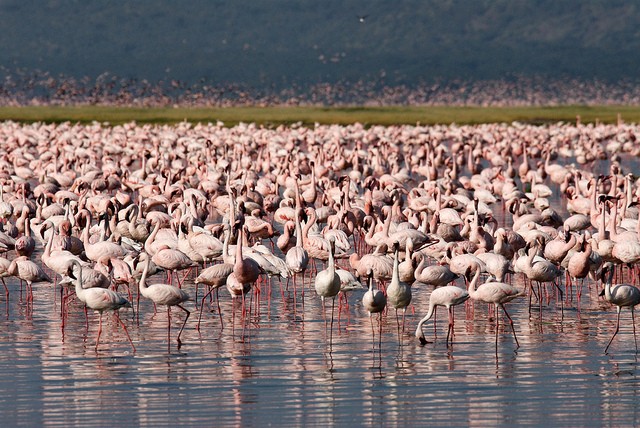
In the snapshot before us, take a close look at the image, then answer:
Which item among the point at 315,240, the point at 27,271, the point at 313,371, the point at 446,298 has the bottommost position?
the point at 313,371

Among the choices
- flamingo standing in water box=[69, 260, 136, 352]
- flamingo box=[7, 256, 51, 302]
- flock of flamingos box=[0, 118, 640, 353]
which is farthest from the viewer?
flamingo box=[7, 256, 51, 302]

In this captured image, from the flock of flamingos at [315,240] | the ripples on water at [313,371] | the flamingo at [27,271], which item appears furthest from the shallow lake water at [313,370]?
the flamingo at [27,271]

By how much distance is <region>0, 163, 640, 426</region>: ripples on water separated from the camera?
11.7 metres

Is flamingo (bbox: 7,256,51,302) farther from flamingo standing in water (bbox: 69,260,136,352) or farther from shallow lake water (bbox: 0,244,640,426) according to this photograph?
flamingo standing in water (bbox: 69,260,136,352)

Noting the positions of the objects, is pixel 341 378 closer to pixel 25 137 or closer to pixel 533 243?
pixel 533 243

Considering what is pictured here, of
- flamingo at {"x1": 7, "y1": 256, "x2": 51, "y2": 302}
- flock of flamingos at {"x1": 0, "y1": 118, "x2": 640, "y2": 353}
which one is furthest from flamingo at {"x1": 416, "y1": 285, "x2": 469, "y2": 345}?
flamingo at {"x1": 7, "y1": 256, "x2": 51, "y2": 302}

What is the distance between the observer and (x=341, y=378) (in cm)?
1305

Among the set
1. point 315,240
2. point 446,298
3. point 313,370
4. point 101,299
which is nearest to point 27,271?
point 101,299

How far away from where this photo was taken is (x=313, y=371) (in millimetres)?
13344

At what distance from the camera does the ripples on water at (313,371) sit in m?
11.7

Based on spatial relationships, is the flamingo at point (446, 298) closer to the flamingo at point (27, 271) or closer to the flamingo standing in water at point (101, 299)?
the flamingo standing in water at point (101, 299)

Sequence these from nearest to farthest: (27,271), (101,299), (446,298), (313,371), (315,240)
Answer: (313,371), (101,299), (446,298), (27,271), (315,240)

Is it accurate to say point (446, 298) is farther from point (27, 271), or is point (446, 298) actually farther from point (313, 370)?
point (27, 271)

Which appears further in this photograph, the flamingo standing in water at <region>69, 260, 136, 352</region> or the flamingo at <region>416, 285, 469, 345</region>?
the flamingo at <region>416, 285, 469, 345</region>
